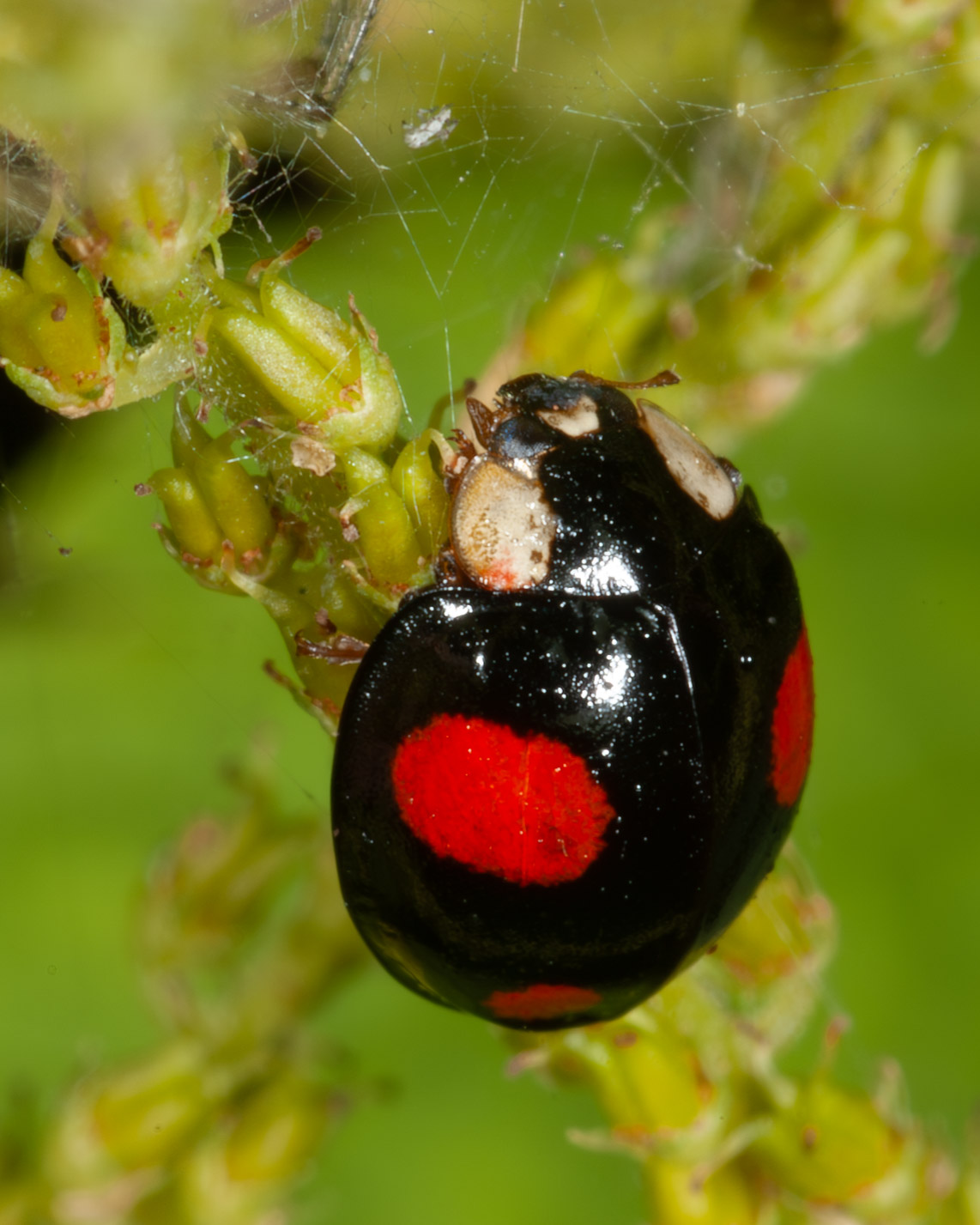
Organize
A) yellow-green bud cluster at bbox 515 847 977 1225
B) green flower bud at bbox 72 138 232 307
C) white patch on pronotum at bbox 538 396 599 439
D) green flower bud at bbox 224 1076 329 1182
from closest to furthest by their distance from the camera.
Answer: green flower bud at bbox 72 138 232 307, white patch on pronotum at bbox 538 396 599 439, yellow-green bud cluster at bbox 515 847 977 1225, green flower bud at bbox 224 1076 329 1182

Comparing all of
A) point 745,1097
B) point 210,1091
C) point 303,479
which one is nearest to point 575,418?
point 303,479

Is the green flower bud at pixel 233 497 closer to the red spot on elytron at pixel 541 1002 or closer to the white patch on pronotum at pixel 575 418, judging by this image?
the white patch on pronotum at pixel 575 418

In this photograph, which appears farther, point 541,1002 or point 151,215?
point 541,1002

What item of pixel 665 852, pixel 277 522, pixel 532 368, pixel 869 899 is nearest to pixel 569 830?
pixel 665 852

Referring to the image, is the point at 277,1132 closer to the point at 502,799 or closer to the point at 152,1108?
the point at 152,1108

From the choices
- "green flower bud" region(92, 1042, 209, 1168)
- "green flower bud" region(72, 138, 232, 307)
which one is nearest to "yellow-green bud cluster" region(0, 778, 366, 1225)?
"green flower bud" region(92, 1042, 209, 1168)

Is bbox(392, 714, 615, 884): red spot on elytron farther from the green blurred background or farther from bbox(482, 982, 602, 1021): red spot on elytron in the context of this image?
the green blurred background

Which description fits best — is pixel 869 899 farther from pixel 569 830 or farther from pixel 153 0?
pixel 153 0
